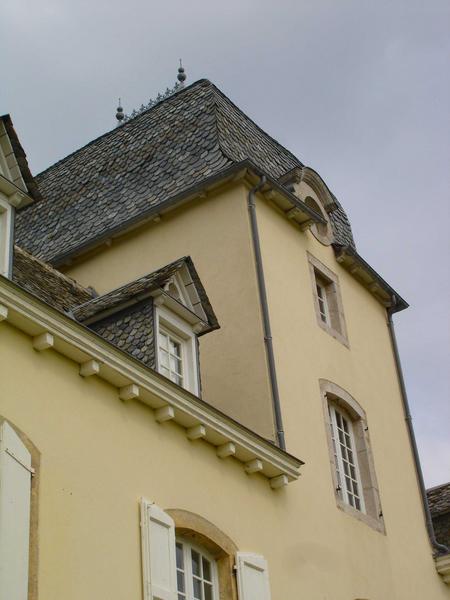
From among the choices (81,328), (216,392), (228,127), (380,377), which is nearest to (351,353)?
(380,377)

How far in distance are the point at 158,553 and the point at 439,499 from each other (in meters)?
9.94

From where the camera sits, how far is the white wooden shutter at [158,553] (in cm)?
1048

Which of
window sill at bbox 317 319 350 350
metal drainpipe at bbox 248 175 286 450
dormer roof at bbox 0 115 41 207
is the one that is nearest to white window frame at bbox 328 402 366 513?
window sill at bbox 317 319 350 350

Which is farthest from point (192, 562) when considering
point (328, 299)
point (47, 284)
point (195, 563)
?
point (328, 299)

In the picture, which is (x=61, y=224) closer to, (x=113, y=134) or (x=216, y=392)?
(x=113, y=134)

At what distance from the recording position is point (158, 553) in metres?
10.7

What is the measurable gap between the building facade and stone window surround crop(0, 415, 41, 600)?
2 centimetres

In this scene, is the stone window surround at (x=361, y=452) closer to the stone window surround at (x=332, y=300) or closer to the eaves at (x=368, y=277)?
the stone window surround at (x=332, y=300)

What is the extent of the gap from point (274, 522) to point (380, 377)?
5.10m

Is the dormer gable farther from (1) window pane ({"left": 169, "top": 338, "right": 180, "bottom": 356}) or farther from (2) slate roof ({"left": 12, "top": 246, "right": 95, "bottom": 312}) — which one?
(2) slate roof ({"left": 12, "top": 246, "right": 95, "bottom": 312})

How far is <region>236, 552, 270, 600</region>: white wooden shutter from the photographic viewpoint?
11.9 m

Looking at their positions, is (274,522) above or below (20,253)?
below

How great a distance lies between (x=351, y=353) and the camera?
56.0 ft

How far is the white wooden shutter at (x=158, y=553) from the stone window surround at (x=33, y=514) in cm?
149
